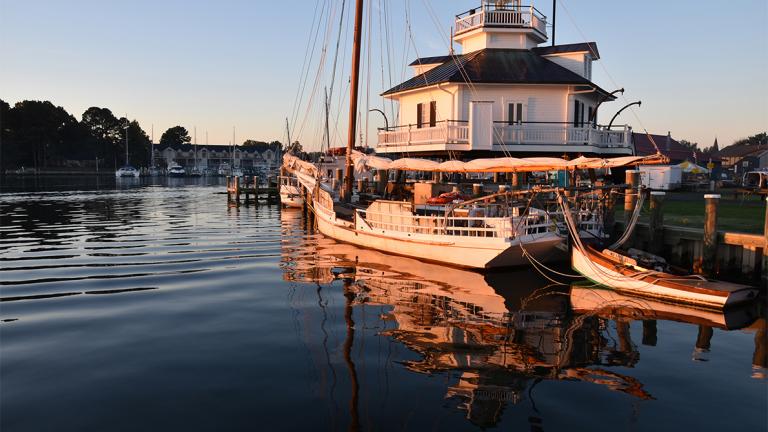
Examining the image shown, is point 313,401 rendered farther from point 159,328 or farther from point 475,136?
point 475,136

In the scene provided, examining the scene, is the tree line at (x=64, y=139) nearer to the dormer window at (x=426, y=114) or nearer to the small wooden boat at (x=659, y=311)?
the dormer window at (x=426, y=114)

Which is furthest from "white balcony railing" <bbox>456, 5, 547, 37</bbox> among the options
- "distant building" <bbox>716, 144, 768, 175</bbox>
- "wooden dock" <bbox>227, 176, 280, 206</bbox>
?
"distant building" <bbox>716, 144, 768, 175</bbox>

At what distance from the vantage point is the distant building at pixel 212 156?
180625 millimetres

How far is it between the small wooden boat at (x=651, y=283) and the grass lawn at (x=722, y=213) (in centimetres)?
557

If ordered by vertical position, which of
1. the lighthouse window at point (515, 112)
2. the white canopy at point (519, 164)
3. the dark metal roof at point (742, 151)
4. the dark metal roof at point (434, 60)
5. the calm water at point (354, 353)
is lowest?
the calm water at point (354, 353)

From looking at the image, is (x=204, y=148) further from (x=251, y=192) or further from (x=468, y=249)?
(x=468, y=249)

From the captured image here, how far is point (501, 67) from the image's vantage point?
100 feet

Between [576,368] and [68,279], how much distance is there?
16.7m

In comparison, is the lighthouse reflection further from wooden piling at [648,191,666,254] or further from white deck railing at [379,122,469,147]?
white deck railing at [379,122,469,147]

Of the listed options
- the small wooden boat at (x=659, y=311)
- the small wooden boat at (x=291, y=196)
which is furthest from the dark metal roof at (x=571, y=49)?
the small wooden boat at (x=291, y=196)

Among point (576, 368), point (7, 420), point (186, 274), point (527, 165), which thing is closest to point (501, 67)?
point (527, 165)

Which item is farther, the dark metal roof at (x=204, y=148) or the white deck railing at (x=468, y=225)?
the dark metal roof at (x=204, y=148)

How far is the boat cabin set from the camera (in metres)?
28.1

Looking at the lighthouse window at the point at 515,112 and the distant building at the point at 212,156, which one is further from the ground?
the distant building at the point at 212,156
